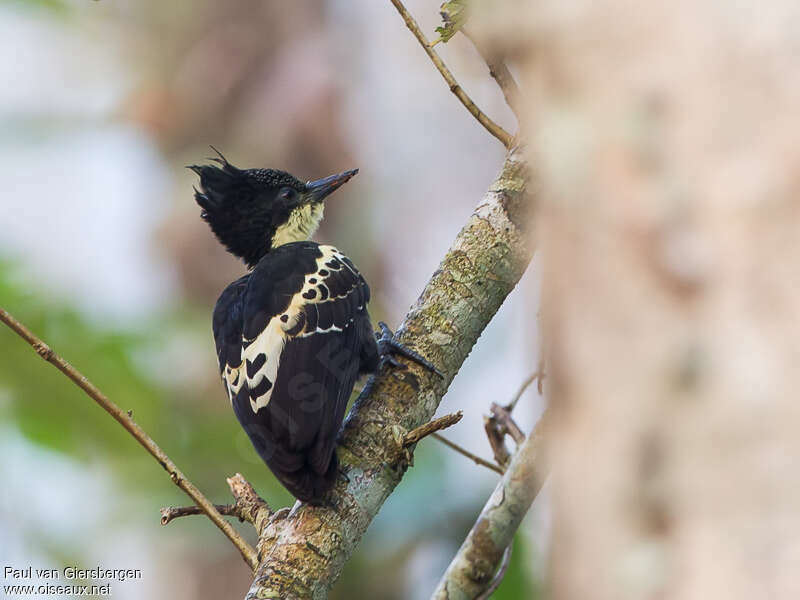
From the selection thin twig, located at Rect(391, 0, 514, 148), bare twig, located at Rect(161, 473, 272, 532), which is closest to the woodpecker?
bare twig, located at Rect(161, 473, 272, 532)

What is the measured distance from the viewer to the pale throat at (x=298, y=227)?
4055mm

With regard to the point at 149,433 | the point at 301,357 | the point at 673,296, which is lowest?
the point at 149,433

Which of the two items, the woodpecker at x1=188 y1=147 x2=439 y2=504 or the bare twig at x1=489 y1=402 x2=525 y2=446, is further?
the woodpecker at x1=188 y1=147 x2=439 y2=504

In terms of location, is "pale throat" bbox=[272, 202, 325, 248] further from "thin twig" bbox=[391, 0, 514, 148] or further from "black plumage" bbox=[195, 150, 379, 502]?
"thin twig" bbox=[391, 0, 514, 148]

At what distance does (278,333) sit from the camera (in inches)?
126

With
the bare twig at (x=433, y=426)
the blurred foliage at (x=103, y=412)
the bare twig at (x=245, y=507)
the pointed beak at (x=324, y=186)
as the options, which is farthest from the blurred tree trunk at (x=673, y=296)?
the blurred foliage at (x=103, y=412)

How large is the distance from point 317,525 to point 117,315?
9.04 feet

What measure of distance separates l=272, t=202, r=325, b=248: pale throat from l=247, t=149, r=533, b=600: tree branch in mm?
1196

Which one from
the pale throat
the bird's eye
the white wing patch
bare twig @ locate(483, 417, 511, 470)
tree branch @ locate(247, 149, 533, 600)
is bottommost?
bare twig @ locate(483, 417, 511, 470)

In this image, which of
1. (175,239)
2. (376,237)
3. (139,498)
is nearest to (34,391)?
(139,498)

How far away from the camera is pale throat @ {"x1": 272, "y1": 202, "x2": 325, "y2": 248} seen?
4055mm

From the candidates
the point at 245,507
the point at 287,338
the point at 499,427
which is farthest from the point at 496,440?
the point at 287,338

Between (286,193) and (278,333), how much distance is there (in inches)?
41.6

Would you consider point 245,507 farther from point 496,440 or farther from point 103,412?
point 103,412
